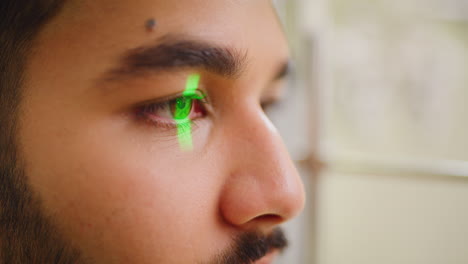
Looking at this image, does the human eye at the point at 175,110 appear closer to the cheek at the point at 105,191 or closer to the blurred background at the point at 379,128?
the cheek at the point at 105,191

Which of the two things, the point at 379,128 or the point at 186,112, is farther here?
the point at 379,128

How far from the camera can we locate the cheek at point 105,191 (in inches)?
19.5

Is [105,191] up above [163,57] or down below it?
below

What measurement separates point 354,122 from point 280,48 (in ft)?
2.96

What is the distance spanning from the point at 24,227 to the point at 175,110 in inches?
10.9

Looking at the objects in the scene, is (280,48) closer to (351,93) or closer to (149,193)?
(149,193)

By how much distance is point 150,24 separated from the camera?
0.50 m

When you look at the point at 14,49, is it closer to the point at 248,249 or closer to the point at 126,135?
the point at 126,135

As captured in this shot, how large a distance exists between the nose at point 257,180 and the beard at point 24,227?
0.23 meters

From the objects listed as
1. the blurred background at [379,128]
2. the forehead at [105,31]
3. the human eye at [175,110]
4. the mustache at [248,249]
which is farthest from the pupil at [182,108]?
the blurred background at [379,128]

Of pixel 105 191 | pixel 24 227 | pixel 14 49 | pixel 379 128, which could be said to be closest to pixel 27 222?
pixel 24 227

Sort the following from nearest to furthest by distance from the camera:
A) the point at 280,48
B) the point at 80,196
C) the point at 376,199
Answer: the point at 80,196
the point at 280,48
the point at 376,199

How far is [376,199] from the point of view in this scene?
1375 millimetres

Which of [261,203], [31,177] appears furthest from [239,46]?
[31,177]
